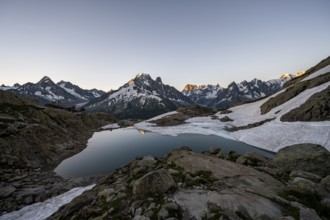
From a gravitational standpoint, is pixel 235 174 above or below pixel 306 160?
above

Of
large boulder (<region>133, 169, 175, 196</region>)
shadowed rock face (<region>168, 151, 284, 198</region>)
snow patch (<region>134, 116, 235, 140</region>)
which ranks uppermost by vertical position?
large boulder (<region>133, 169, 175, 196</region>)

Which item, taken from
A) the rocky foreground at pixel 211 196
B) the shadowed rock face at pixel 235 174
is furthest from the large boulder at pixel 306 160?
the shadowed rock face at pixel 235 174

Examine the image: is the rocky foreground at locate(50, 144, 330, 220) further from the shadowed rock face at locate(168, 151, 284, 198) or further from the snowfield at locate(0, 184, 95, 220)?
the snowfield at locate(0, 184, 95, 220)

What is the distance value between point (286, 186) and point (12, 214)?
80.8 ft

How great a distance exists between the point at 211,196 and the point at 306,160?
14.8 m

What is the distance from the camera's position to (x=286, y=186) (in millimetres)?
13477

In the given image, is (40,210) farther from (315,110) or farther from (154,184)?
(315,110)

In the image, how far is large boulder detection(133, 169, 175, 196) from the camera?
1306 centimetres

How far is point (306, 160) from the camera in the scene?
764 inches

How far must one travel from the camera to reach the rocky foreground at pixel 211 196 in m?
10.3

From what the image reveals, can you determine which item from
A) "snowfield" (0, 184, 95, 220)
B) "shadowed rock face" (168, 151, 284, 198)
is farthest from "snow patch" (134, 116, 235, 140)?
"snowfield" (0, 184, 95, 220)

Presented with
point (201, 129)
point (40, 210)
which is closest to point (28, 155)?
point (40, 210)

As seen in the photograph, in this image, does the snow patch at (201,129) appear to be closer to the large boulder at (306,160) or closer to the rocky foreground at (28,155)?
the large boulder at (306,160)

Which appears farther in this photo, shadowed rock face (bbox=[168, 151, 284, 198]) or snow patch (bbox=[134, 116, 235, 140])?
snow patch (bbox=[134, 116, 235, 140])
